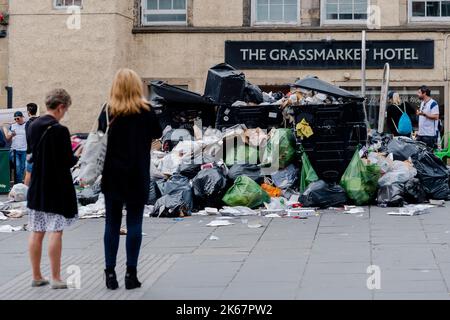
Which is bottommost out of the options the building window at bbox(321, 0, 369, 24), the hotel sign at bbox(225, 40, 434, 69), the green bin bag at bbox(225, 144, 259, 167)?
the green bin bag at bbox(225, 144, 259, 167)

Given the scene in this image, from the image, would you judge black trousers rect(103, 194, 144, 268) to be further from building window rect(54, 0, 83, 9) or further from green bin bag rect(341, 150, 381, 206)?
building window rect(54, 0, 83, 9)

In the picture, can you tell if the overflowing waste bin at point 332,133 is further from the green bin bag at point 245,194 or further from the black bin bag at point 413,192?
the green bin bag at point 245,194

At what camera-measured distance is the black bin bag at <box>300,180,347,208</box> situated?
536 inches

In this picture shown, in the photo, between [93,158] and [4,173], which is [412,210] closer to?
[93,158]

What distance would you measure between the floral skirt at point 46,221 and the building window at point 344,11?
1592 cm

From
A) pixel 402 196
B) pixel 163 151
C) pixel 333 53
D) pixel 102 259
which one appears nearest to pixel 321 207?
pixel 402 196

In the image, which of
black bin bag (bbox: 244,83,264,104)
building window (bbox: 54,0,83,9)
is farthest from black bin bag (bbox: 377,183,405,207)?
building window (bbox: 54,0,83,9)

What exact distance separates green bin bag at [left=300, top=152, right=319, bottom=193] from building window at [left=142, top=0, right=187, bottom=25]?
399 inches

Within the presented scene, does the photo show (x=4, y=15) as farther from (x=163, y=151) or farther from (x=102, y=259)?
(x=102, y=259)

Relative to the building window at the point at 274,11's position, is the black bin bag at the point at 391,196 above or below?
below

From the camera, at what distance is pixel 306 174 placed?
14039 millimetres

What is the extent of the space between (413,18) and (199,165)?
10.4 meters

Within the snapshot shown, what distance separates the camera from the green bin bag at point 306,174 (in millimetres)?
14000
